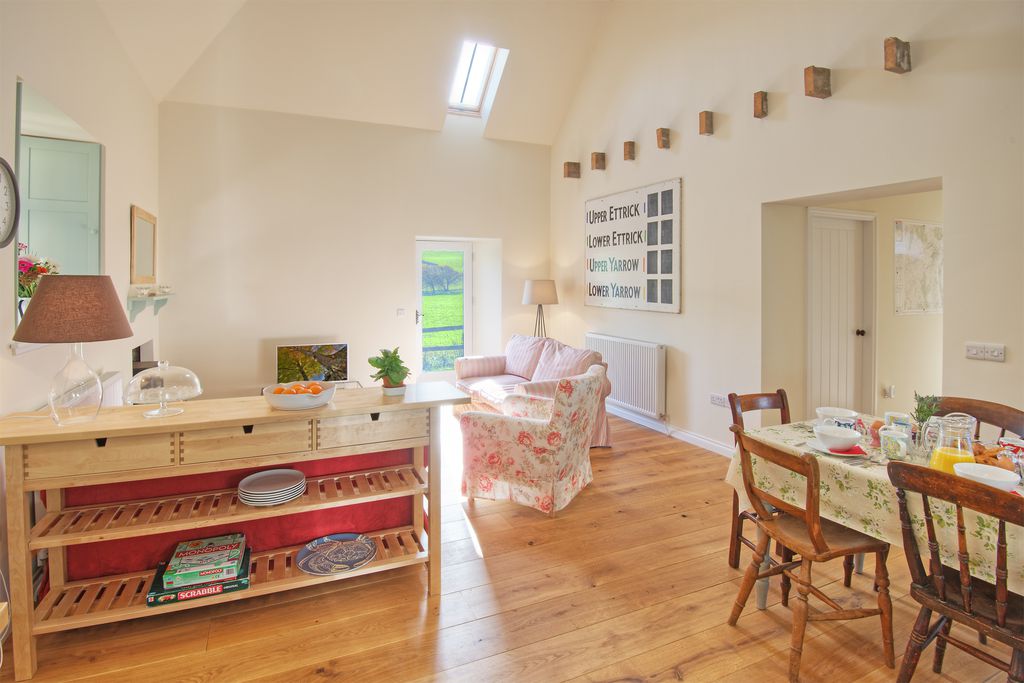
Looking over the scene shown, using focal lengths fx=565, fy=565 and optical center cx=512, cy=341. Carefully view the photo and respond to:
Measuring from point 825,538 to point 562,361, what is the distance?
3.08m

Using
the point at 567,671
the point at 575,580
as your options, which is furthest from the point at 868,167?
the point at 567,671

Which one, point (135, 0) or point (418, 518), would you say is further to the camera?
point (135, 0)

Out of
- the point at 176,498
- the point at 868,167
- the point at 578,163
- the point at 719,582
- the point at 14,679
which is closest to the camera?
the point at 14,679

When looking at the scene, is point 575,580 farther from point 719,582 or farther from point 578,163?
point 578,163

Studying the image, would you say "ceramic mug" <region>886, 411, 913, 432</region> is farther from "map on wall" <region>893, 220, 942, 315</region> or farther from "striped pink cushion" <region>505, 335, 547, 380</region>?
"striped pink cushion" <region>505, 335, 547, 380</region>

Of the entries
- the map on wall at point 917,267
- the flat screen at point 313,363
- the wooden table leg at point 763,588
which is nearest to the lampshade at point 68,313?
the wooden table leg at point 763,588

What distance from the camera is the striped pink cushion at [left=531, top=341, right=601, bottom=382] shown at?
480 centimetres

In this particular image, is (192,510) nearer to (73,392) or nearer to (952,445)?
(73,392)

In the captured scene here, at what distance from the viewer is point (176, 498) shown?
98.9 inches

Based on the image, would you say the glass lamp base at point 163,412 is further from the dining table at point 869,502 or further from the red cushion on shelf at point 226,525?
the dining table at point 869,502

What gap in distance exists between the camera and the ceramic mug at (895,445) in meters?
2.17

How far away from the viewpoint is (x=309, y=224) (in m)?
6.11

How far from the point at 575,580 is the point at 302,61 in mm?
5392

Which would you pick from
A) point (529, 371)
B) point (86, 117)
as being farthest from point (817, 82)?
point (86, 117)
